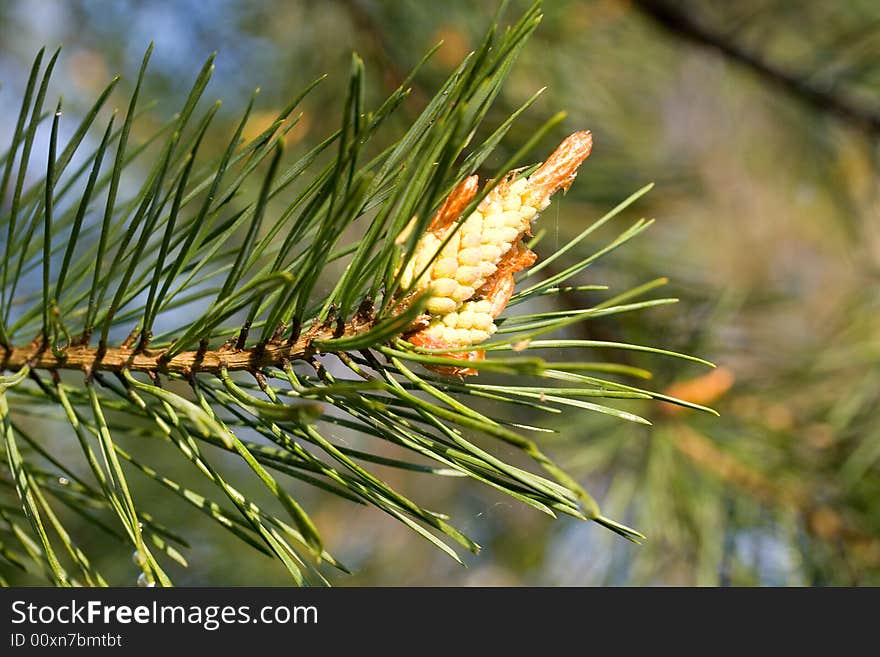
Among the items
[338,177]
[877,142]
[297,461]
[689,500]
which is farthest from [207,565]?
[877,142]

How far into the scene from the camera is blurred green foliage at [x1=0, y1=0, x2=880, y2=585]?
27.3 inches

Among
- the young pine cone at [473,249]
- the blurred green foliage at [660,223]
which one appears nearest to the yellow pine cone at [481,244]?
the young pine cone at [473,249]

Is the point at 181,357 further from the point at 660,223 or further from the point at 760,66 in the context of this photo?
the point at 660,223

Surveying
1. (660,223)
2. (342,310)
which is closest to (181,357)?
(342,310)

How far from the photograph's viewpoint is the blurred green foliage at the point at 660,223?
694 mm

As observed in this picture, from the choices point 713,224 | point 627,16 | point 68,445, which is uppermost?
point 713,224

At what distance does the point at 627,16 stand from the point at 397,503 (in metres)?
0.76

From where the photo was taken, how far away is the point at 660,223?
1238 millimetres

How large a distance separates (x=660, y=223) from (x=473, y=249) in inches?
40.3

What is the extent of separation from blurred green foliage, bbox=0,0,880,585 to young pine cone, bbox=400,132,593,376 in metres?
0.17

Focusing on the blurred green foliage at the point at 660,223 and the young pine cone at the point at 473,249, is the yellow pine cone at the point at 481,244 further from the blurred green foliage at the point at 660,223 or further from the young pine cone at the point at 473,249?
the blurred green foliage at the point at 660,223

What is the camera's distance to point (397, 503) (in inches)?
11.6

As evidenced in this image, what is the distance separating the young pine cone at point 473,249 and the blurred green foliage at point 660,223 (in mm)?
174
